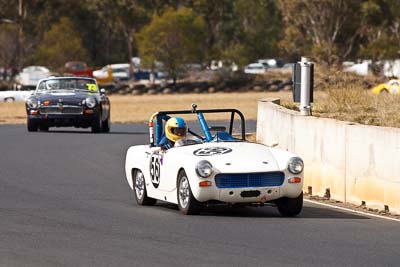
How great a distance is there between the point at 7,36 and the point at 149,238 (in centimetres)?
7522

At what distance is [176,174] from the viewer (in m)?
14.0

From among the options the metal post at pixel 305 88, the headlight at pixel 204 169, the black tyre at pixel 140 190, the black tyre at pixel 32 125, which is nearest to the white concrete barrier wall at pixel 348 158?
the metal post at pixel 305 88

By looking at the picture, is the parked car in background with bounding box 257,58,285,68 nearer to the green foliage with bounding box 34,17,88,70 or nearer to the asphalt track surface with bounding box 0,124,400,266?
the green foliage with bounding box 34,17,88,70

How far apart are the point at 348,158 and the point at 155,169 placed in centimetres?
256

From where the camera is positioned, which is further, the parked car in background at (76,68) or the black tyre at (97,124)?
the parked car in background at (76,68)

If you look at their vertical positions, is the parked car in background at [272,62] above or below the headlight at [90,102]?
below

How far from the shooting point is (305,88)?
19.0m

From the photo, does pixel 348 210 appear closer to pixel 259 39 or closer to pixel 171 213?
pixel 171 213

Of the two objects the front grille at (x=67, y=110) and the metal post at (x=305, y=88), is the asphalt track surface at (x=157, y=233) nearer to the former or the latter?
the metal post at (x=305, y=88)

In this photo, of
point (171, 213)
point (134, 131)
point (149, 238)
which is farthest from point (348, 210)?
point (134, 131)

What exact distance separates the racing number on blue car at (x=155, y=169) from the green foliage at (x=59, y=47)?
73.5m

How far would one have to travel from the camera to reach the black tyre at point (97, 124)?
105 feet

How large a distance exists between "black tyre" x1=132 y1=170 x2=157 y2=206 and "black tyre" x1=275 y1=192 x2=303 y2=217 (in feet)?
6.96

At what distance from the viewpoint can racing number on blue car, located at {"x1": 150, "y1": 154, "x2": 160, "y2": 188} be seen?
14.6m
